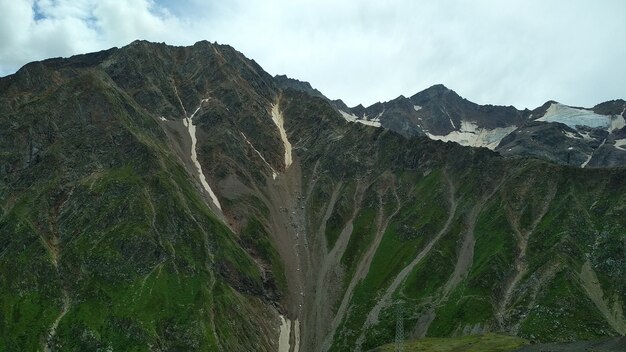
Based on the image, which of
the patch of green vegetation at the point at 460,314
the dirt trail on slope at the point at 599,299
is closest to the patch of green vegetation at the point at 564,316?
the dirt trail on slope at the point at 599,299

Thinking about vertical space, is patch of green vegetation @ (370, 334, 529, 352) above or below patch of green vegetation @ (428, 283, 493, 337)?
below

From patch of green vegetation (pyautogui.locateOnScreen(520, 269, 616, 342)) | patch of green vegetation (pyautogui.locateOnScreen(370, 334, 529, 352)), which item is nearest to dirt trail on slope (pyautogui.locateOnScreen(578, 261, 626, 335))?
patch of green vegetation (pyautogui.locateOnScreen(520, 269, 616, 342))

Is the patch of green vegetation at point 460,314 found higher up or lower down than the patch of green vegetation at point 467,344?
higher up

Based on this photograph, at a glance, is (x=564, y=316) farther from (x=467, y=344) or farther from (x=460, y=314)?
(x=467, y=344)

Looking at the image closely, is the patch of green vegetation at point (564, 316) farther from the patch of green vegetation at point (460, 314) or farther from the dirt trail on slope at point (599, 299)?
the patch of green vegetation at point (460, 314)

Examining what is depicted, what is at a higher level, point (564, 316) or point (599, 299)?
point (599, 299)

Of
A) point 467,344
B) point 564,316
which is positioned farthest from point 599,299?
point 467,344

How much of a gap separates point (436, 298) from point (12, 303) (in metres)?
149

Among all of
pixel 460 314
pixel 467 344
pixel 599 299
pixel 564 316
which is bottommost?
pixel 467 344

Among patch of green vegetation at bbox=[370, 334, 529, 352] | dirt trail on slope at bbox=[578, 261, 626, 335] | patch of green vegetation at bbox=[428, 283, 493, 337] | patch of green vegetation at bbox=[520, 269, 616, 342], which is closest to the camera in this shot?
patch of green vegetation at bbox=[370, 334, 529, 352]

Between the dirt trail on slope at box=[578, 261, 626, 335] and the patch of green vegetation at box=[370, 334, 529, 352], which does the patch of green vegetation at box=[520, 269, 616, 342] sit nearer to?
the dirt trail on slope at box=[578, 261, 626, 335]

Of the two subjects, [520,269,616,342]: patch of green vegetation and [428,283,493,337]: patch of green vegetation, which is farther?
[428,283,493,337]: patch of green vegetation

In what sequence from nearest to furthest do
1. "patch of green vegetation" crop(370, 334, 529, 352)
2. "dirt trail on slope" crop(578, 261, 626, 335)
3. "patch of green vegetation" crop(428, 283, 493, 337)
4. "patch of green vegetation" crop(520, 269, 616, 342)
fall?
"patch of green vegetation" crop(370, 334, 529, 352), "patch of green vegetation" crop(520, 269, 616, 342), "dirt trail on slope" crop(578, 261, 626, 335), "patch of green vegetation" crop(428, 283, 493, 337)

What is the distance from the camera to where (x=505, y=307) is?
182 meters
